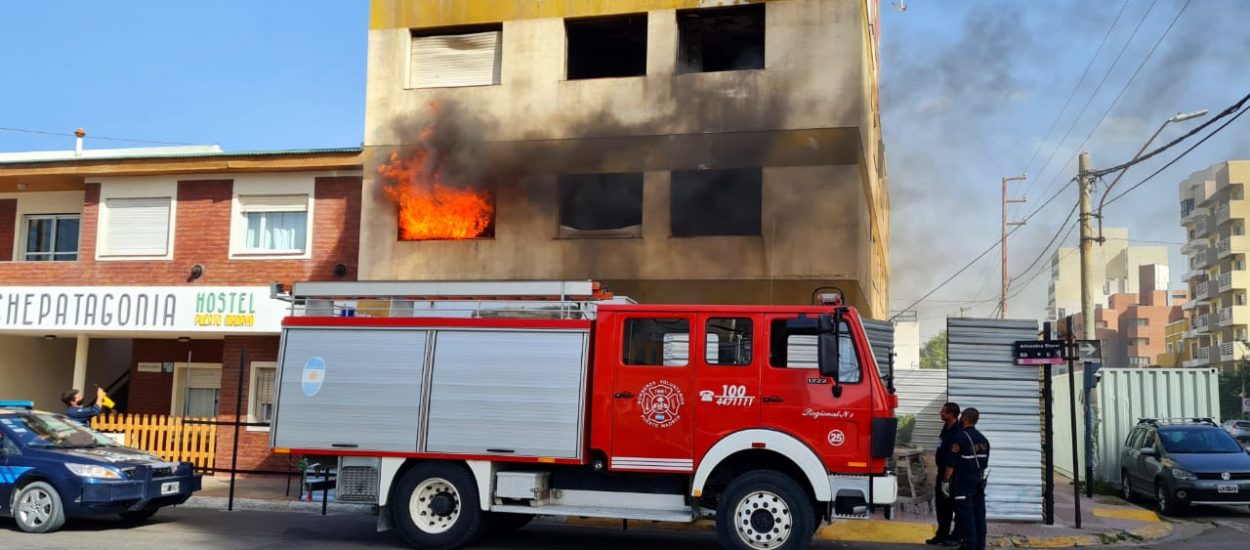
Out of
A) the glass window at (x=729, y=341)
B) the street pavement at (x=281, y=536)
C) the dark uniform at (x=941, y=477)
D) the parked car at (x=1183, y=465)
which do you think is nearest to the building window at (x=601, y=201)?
the street pavement at (x=281, y=536)

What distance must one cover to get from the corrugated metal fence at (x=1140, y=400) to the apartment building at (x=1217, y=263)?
59.5 metres

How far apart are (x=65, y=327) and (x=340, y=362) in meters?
10.2

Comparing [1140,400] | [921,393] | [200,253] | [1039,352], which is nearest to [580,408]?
[1039,352]

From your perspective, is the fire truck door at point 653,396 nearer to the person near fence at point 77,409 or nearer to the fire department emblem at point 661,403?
the fire department emblem at point 661,403

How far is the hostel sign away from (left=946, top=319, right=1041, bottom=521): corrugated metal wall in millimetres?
11067

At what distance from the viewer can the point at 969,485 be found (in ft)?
34.9

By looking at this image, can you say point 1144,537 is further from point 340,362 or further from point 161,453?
point 161,453

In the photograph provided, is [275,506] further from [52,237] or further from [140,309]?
[52,237]

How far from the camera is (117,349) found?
23.6m

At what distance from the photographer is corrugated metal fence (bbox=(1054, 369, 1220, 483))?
66.0ft

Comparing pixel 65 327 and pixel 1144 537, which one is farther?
pixel 65 327

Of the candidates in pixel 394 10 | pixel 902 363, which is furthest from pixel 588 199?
pixel 902 363

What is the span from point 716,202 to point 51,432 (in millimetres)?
9932

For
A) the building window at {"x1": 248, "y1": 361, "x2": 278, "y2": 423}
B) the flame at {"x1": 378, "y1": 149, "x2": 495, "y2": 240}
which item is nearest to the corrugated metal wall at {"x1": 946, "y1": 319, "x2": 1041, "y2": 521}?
the flame at {"x1": 378, "y1": 149, "x2": 495, "y2": 240}
